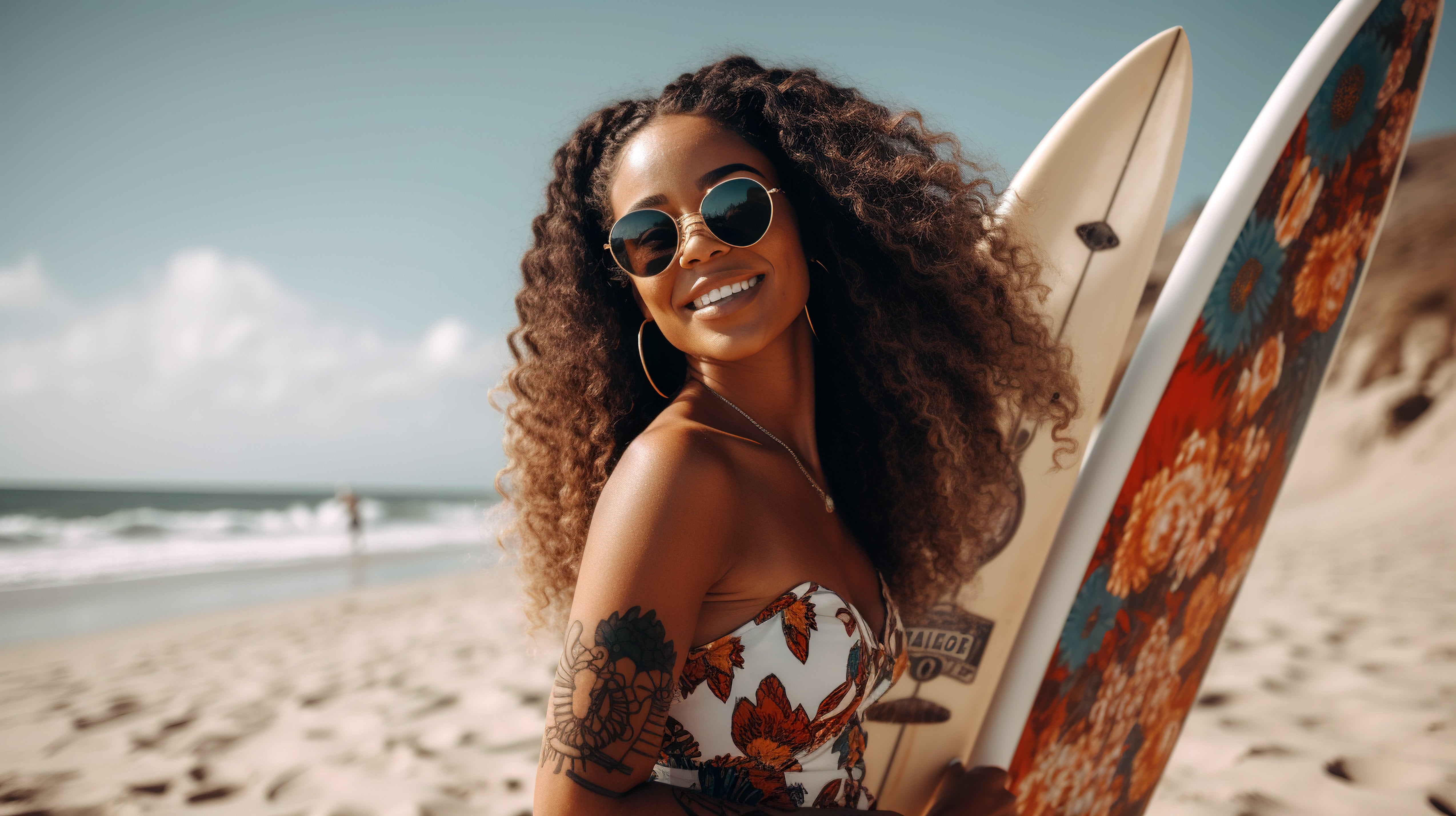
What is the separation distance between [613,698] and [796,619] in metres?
0.27

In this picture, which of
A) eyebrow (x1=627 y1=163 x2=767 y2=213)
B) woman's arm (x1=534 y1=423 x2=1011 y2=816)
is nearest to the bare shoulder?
woman's arm (x1=534 y1=423 x2=1011 y2=816)

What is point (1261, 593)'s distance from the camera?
5578 mm

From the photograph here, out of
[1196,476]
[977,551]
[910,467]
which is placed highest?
[1196,476]

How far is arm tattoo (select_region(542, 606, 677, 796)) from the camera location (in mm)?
883

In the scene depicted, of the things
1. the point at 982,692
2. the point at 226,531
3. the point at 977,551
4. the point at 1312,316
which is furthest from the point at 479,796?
the point at 226,531

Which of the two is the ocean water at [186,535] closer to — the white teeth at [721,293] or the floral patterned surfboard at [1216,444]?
the white teeth at [721,293]

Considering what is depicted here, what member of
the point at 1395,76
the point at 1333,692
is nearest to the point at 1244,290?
the point at 1395,76

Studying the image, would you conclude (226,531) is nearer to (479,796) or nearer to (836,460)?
(479,796)

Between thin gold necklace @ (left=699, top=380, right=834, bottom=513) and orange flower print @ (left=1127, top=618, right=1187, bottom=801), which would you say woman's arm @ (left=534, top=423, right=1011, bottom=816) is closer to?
thin gold necklace @ (left=699, top=380, right=834, bottom=513)

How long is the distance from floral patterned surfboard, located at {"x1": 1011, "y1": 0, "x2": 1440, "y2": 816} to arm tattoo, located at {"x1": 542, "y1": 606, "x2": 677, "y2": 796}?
1.19 m

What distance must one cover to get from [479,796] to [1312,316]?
2.95 meters

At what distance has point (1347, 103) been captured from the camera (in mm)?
1859

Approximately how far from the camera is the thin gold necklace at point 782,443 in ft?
4.31

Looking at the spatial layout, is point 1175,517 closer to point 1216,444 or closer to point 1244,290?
point 1216,444
